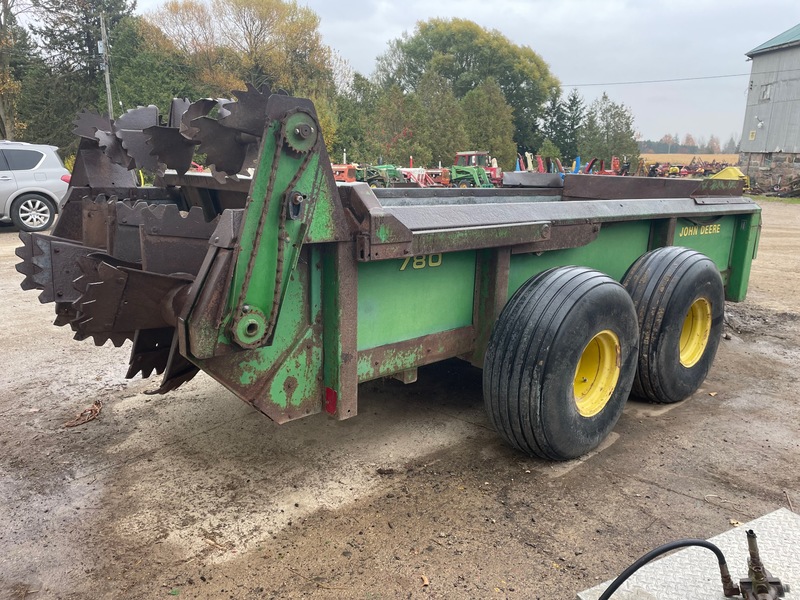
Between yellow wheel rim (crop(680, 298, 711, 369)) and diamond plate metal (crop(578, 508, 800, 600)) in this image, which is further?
yellow wheel rim (crop(680, 298, 711, 369))

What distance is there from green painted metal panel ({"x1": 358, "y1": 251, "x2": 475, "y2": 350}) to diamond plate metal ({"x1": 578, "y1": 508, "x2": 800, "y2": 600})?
1273mm

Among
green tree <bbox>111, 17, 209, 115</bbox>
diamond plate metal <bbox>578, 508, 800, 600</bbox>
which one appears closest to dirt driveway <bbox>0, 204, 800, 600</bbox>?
diamond plate metal <bbox>578, 508, 800, 600</bbox>

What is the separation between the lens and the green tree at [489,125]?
35.3 meters

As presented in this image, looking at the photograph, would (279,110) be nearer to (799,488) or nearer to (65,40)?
(799,488)

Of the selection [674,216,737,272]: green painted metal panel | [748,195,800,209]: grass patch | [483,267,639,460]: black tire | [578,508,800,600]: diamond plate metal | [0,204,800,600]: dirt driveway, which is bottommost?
[748,195,800,209]: grass patch

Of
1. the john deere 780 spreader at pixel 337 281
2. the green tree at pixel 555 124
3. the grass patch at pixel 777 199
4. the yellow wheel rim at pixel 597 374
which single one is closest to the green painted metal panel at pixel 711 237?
the john deere 780 spreader at pixel 337 281

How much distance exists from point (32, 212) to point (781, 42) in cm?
3256

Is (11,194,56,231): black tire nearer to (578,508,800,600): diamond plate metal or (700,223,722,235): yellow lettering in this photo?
(700,223,722,235): yellow lettering

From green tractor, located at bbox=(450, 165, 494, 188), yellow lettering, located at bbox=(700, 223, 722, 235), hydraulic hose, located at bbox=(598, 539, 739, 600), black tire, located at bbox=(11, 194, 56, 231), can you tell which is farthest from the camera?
green tractor, located at bbox=(450, 165, 494, 188)

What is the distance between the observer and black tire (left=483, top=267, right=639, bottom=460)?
294 centimetres

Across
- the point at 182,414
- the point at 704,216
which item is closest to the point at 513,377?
the point at 182,414

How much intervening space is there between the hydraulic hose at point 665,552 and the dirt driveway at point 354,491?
169mm

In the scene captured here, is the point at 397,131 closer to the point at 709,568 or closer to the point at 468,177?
the point at 468,177

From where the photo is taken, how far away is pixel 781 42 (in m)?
30.5
